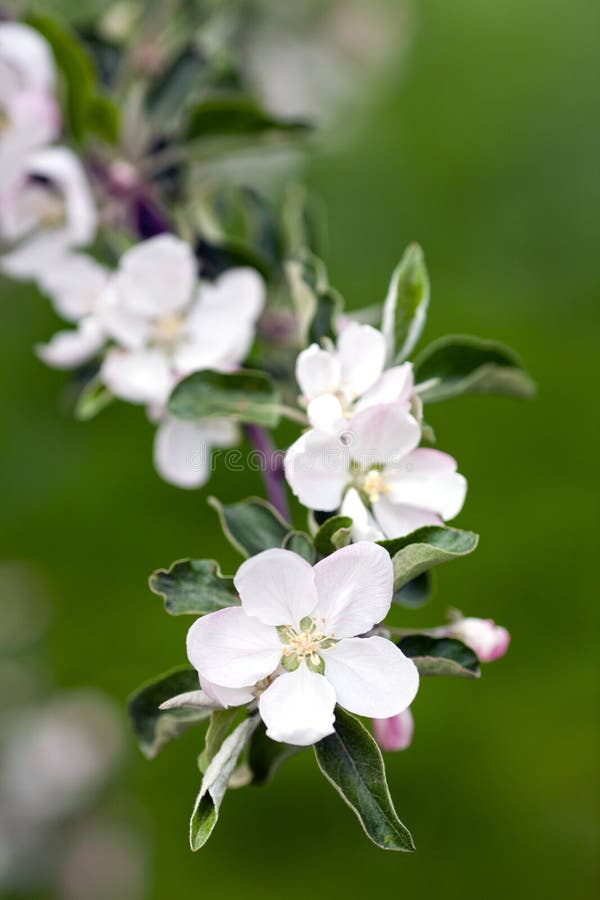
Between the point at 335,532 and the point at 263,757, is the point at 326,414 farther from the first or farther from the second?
the point at 263,757

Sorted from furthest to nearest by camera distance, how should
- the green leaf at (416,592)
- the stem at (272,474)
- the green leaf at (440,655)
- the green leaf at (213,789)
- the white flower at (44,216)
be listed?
1. the white flower at (44,216)
2. the stem at (272,474)
3. the green leaf at (416,592)
4. the green leaf at (440,655)
5. the green leaf at (213,789)

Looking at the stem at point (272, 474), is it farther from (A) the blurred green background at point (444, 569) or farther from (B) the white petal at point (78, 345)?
(A) the blurred green background at point (444, 569)

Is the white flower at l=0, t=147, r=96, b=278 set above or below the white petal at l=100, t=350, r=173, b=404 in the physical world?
above

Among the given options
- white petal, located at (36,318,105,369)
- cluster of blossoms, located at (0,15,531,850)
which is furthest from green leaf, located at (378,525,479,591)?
white petal, located at (36,318,105,369)

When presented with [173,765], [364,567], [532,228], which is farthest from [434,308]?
[364,567]

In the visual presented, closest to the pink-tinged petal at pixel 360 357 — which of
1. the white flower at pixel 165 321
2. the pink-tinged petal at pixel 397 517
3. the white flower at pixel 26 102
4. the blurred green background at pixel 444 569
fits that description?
the pink-tinged petal at pixel 397 517

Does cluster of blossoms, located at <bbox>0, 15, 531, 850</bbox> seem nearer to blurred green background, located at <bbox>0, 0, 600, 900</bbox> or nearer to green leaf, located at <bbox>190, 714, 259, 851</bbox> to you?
green leaf, located at <bbox>190, 714, 259, 851</bbox>
